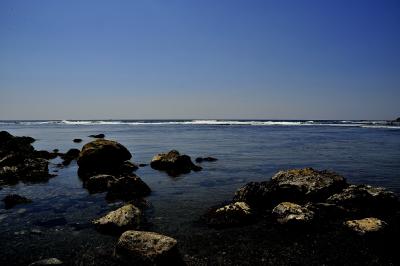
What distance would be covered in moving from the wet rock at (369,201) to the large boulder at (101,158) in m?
12.6

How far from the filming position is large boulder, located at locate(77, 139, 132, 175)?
19016 mm

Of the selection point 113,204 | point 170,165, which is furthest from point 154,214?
point 170,165

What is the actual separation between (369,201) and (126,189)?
9.10 metres

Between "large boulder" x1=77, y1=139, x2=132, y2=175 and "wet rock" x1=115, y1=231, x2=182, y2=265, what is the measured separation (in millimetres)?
11472

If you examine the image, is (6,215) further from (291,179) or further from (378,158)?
(378,158)

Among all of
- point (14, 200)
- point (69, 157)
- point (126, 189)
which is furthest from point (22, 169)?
point (126, 189)

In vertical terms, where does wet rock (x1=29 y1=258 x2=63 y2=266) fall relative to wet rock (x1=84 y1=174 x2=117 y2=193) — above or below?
below

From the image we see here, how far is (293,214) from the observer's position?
9625mm

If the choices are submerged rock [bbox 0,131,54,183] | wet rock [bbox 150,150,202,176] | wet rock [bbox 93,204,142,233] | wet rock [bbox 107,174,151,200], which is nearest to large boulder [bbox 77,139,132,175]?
submerged rock [bbox 0,131,54,183]

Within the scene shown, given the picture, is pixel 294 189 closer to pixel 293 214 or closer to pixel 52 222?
pixel 293 214

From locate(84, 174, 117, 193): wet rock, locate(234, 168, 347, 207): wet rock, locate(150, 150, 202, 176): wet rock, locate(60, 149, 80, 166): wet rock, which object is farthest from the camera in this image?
locate(60, 149, 80, 166): wet rock

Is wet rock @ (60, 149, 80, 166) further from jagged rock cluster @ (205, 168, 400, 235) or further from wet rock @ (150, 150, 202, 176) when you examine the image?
jagged rock cluster @ (205, 168, 400, 235)

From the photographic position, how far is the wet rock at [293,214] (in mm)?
9438

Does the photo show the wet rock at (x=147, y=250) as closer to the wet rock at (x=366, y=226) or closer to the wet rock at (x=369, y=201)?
the wet rock at (x=366, y=226)
